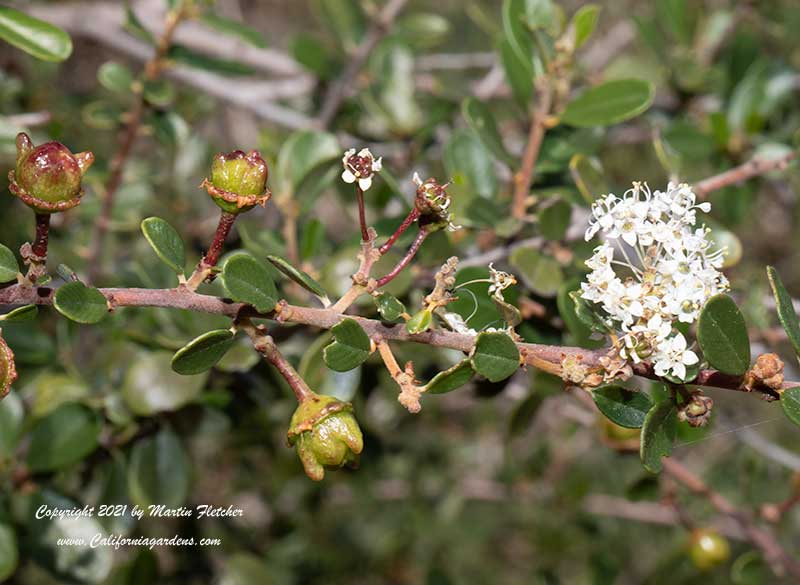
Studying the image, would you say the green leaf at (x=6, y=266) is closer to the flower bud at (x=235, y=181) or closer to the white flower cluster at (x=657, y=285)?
the flower bud at (x=235, y=181)

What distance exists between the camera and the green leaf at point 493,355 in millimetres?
896

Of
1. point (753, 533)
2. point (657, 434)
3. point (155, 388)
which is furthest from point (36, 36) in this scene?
point (753, 533)

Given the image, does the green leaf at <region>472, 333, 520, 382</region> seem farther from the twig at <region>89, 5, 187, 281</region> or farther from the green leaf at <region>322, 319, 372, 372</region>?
the twig at <region>89, 5, 187, 281</region>

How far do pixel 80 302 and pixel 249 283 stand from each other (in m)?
0.18

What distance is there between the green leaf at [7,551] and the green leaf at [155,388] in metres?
0.28

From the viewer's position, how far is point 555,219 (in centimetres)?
136

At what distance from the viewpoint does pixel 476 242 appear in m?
1.59

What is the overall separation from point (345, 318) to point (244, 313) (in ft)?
0.45

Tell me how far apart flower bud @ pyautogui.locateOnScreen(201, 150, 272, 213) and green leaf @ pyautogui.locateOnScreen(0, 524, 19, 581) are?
0.80m

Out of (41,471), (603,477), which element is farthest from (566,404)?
(41,471)

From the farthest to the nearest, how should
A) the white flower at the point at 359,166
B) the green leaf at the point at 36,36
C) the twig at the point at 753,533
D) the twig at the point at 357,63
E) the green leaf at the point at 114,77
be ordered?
1. the twig at the point at 357,63
2. the twig at the point at 753,533
3. the green leaf at the point at 114,77
4. the green leaf at the point at 36,36
5. the white flower at the point at 359,166

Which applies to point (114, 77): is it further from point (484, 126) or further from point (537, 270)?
point (537, 270)

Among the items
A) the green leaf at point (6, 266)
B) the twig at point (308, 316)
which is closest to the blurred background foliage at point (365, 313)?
the twig at point (308, 316)

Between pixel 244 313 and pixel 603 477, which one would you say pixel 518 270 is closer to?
pixel 244 313
